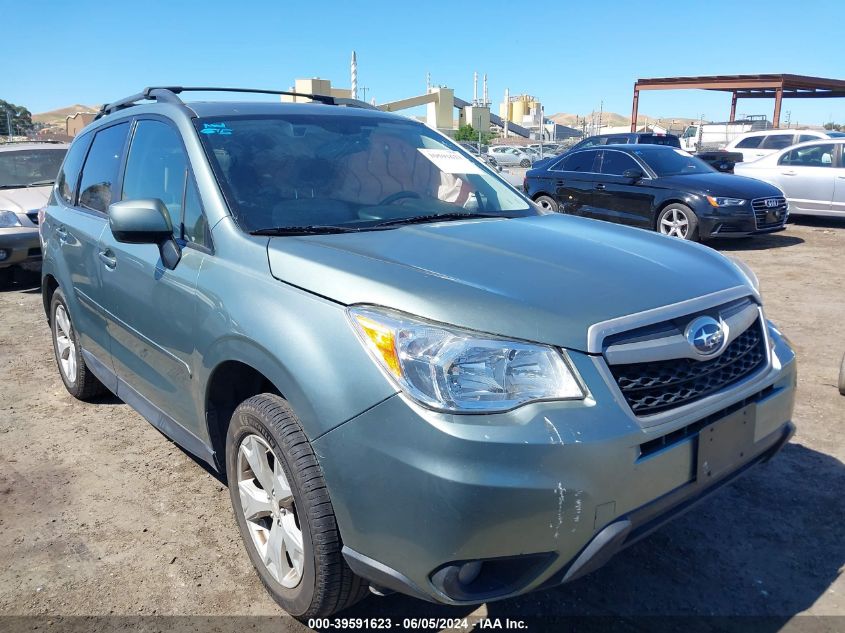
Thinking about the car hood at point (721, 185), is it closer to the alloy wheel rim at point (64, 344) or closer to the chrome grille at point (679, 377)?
the chrome grille at point (679, 377)

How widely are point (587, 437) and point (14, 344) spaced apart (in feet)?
19.5

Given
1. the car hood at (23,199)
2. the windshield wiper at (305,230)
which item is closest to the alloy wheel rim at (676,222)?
the windshield wiper at (305,230)

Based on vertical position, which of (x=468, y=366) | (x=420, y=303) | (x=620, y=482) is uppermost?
(x=420, y=303)

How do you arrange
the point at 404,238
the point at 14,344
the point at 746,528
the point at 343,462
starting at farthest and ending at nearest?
the point at 14,344 < the point at 746,528 < the point at 404,238 < the point at 343,462

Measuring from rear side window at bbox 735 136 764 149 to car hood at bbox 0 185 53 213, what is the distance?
1517 centimetres

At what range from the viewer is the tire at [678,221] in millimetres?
9750

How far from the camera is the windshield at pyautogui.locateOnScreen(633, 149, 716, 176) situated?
10.5 metres

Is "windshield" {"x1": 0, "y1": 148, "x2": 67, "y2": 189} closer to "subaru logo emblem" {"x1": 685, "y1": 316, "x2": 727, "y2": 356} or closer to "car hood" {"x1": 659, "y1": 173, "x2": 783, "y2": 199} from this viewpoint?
"car hood" {"x1": 659, "y1": 173, "x2": 783, "y2": 199}

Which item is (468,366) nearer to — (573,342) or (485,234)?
(573,342)

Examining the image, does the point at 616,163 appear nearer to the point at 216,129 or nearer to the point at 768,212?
the point at 768,212

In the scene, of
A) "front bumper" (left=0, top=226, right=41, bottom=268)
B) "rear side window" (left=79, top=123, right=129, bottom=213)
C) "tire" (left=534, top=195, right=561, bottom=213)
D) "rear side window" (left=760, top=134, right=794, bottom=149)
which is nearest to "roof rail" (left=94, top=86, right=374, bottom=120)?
"rear side window" (left=79, top=123, right=129, bottom=213)

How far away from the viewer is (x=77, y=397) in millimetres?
4648

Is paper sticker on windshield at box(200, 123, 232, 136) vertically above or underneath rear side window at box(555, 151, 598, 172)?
above

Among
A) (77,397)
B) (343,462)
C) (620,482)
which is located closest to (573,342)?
(620,482)
